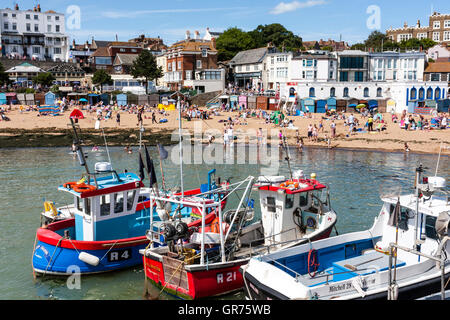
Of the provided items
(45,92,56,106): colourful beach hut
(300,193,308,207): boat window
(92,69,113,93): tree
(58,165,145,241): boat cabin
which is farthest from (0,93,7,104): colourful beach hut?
(300,193,308,207): boat window

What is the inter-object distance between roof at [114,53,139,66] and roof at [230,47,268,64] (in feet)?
76.6

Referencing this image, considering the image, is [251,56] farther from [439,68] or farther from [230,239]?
[230,239]

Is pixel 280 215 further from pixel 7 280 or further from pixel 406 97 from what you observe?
pixel 406 97

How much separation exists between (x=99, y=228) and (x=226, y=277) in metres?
5.63

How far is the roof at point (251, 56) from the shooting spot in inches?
3257

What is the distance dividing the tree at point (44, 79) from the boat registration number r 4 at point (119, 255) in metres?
73.6

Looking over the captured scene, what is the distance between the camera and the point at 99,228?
59.1 feet

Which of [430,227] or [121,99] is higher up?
[121,99]

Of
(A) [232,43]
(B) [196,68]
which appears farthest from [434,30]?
(B) [196,68]

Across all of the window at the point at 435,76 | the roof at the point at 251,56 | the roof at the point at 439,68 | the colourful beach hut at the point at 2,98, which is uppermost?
the roof at the point at 251,56

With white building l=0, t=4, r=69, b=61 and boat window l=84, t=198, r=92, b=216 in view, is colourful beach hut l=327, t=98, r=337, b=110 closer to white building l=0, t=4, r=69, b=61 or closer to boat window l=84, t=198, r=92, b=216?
boat window l=84, t=198, r=92, b=216

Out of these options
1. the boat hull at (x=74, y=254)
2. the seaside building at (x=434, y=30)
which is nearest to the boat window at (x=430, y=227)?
the boat hull at (x=74, y=254)

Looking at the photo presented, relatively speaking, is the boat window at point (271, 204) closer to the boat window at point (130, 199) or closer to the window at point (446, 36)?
the boat window at point (130, 199)
